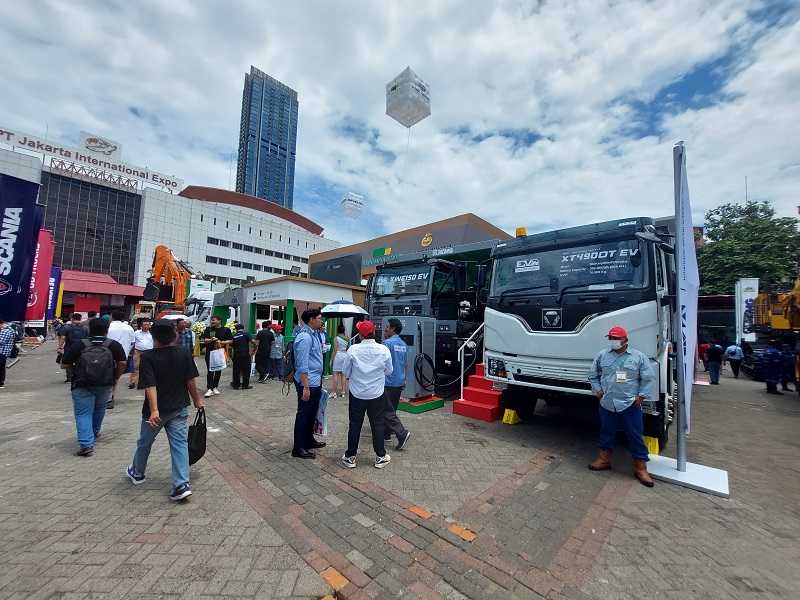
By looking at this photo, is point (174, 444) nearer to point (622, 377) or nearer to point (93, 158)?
point (622, 377)

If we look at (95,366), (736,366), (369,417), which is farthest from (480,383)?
(736,366)

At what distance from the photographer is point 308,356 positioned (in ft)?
13.3

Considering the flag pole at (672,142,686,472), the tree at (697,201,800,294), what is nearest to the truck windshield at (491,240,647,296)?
the flag pole at (672,142,686,472)

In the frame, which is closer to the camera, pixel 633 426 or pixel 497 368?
pixel 633 426

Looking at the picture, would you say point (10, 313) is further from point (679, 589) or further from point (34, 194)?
point (679, 589)

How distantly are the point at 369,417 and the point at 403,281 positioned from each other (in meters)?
A: 4.15

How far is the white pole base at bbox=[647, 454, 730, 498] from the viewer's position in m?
3.59

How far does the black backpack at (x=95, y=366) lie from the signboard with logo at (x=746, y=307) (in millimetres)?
19334

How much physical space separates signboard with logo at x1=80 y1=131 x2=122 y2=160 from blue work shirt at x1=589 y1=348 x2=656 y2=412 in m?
61.5

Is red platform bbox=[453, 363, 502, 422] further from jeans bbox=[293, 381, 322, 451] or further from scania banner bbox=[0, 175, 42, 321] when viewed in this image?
scania banner bbox=[0, 175, 42, 321]

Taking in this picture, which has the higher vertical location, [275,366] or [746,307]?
[746,307]

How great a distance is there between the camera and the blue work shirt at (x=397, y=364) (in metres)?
4.79

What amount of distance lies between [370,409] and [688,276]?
4.22 meters

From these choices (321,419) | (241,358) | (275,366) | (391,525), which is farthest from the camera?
(275,366)
